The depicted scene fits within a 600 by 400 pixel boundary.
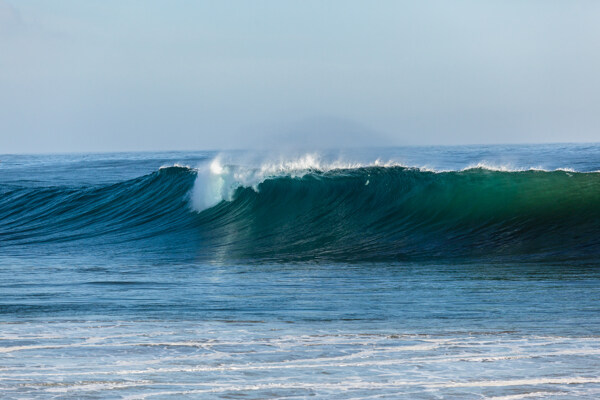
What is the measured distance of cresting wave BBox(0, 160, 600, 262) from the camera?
1096 cm

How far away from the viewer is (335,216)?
13680 mm

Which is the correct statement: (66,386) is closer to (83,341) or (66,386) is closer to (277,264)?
(83,341)

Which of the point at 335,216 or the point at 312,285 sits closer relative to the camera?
the point at 312,285

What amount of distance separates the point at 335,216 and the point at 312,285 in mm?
6146

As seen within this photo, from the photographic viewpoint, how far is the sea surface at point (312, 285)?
422 centimetres

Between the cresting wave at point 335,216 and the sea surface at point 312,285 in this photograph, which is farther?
the cresting wave at point 335,216

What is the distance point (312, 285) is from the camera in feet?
24.9

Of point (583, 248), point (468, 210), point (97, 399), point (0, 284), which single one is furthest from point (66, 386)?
point (468, 210)

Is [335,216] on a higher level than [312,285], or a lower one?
higher

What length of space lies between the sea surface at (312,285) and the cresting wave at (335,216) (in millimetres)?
51

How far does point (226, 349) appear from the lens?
4855mm

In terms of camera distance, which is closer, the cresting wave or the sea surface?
the sea surface

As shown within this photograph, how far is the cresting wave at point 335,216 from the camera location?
1096 centimetres

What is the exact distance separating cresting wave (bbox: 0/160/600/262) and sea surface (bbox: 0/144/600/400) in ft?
0.17
